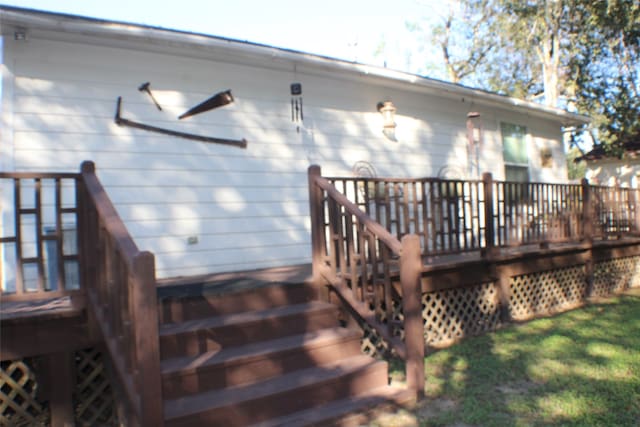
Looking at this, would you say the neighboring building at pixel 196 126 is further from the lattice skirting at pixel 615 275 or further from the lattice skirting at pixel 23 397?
the lattice skirting at pixel 615 275

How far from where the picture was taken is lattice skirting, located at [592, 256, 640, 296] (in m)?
8.02

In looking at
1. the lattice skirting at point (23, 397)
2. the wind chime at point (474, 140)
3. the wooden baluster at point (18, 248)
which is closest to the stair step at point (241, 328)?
the wooden baluster at point (18, 248)

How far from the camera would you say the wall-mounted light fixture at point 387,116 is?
680 cm

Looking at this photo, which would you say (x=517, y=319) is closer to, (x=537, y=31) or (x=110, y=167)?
(x=110, y=167)

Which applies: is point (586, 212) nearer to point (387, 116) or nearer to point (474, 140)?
point (474, 140)

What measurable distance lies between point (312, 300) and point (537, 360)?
2.13 meters

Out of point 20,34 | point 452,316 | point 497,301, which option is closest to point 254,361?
point 452,316

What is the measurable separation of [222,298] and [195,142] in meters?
2.21

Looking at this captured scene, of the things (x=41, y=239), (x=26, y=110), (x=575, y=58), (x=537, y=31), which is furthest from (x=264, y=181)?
(x=575, y=58)

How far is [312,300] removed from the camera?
4.16 metres

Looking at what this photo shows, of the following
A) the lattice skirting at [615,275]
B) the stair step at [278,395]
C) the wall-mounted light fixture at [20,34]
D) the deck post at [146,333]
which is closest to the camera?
the deck post at [146,333]

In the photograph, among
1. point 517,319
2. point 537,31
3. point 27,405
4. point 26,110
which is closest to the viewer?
point 27,405

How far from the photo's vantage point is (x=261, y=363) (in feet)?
10.8

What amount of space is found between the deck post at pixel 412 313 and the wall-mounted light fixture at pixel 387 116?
359cm
